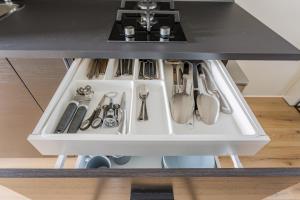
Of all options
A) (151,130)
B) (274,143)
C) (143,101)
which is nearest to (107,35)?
(143,101)

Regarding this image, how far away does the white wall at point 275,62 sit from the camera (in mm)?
1324

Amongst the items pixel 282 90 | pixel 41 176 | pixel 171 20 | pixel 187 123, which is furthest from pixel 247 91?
pixel 41 176

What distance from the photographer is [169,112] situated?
2.07ft

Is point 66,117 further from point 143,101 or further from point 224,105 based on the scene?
point 224,105

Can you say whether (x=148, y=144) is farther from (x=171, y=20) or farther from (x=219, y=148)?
(x=171, y=20)

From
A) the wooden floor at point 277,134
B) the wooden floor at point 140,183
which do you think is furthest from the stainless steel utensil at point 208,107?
the wooden floor at point 277,134

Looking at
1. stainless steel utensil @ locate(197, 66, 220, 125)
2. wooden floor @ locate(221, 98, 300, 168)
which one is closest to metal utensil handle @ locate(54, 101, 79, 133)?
stainless steel utensil @ locate(197, 66, 220, 125)

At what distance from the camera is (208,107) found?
68 centimetres

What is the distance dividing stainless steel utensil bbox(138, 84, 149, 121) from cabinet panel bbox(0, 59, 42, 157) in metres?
0.54

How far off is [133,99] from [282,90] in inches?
66.6

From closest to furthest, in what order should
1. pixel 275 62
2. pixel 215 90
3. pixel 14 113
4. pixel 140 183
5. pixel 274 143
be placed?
1. pixel 140 183
2. pixel 215 90
3. pixel 14 113
4. pixel 274 143
5. pixel 275 62

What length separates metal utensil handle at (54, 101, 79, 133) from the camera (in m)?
0.58

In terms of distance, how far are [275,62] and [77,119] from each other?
1.64 m

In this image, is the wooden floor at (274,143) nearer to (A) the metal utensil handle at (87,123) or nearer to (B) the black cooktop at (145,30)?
(A) the metal utensil handle at (87,123)
